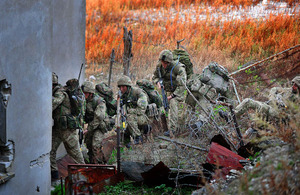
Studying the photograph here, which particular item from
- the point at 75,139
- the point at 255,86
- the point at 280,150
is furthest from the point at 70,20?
the point at 255,86

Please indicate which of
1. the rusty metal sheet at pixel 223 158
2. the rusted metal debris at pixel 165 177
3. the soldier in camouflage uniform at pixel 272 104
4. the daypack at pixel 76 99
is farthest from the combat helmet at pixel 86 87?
the soldier in camouflage uniform at pixel 272 104

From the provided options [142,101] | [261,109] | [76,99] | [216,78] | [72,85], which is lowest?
[142,101]

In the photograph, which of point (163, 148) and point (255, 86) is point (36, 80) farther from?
point (255, 86)

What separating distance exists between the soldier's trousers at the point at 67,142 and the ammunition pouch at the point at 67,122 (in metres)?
0.13

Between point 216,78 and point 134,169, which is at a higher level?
point 216,78

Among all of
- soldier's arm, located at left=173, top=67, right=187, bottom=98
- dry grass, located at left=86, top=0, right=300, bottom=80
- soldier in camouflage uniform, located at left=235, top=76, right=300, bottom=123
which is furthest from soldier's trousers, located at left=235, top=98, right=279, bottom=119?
dry grass, located at left=86, top=0, right=300, bottom=80

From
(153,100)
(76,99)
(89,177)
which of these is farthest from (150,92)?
(89,177)

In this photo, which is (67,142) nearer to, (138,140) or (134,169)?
(134,169)

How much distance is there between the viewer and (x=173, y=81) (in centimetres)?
892

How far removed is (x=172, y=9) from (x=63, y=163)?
12057mm

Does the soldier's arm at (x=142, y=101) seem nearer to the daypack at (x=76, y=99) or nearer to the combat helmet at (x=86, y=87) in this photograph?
the combat helmet at (x=86, y=87)

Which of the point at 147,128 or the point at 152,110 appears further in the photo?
the point at 147,128

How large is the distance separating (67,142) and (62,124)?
35cm

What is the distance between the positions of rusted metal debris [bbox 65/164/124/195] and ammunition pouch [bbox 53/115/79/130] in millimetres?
932
